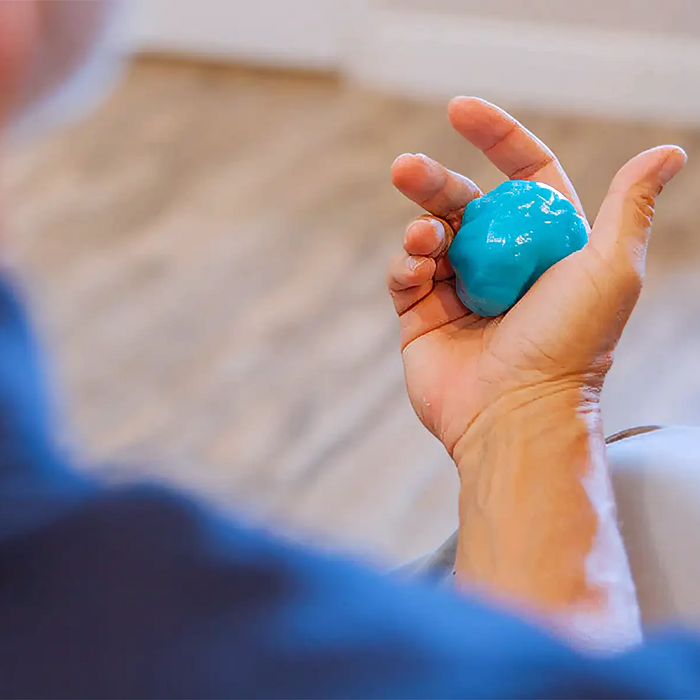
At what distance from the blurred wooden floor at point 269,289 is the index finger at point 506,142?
0.73 m

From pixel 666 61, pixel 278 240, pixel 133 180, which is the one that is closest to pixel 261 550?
pixel 278 240

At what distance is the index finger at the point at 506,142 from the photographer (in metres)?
0.79

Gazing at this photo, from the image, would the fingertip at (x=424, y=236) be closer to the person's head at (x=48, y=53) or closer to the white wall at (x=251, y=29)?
the person's head at (x=48, y=53)

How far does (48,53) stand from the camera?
1.12 feet

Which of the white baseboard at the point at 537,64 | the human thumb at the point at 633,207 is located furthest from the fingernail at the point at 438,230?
the white baseboard at the point at 537,64

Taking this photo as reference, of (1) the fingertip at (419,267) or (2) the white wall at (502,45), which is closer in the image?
(1) the fingertip at (419,267)

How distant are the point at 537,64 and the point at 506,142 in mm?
1970

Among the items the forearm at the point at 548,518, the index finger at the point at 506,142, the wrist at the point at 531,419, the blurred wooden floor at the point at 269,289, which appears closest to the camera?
the forearm at the point at 548,518

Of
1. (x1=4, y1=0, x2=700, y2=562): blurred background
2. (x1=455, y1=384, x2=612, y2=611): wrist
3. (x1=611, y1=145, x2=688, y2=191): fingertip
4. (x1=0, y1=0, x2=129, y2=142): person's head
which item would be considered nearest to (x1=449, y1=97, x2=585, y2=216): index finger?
(x1=611, y1=145, x2=688, y2=191): fingertip

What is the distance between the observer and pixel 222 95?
2.77m

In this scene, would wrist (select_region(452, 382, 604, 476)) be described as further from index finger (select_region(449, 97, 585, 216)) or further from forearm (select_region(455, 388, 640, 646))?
index finger (select_region(449, 97, 585, 216))

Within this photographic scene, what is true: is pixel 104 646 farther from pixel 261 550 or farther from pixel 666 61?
pixel 666 61

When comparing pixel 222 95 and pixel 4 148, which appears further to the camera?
pixel 222 95

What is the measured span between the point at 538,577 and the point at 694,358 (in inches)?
52.3
